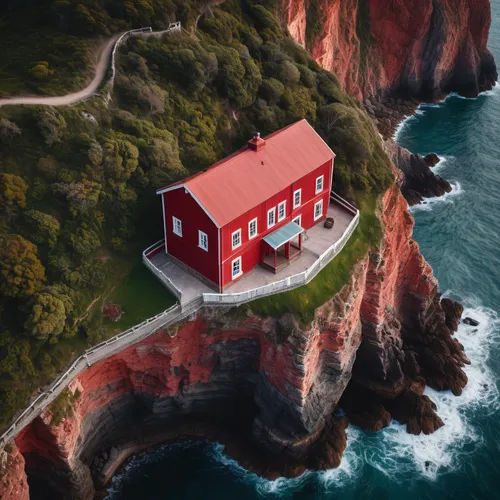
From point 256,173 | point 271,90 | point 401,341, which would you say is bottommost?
point 401,341

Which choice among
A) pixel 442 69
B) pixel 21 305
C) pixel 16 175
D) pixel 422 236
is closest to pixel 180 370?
pixel 21 305

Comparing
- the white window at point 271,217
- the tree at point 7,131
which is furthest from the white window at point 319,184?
the tree at point 7,131

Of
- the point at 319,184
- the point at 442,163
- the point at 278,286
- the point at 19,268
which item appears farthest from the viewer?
the point at 442,163

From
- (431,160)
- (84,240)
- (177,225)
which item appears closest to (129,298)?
(84,240)

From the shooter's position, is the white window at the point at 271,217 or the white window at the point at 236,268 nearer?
the white window at the point at 236,268

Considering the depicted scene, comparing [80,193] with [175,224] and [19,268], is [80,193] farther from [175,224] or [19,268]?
[19,268]

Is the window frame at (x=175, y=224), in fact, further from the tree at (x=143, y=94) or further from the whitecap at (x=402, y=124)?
the whitecap at (x=402, y=124)

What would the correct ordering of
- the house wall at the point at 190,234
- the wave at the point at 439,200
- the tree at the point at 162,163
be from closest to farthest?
the house wall at the point at 190,234 → the tree at the point at 162,163 → the wave at the point at 439,200
